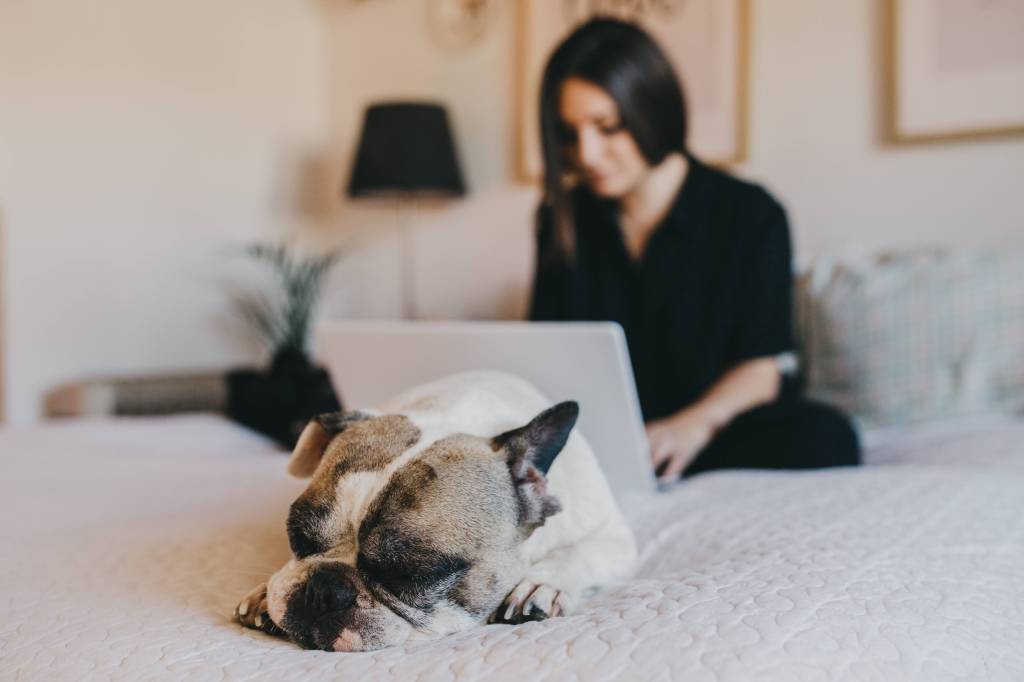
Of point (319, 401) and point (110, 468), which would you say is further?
point (319, 401)

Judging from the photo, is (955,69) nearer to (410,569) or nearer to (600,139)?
(600,139)

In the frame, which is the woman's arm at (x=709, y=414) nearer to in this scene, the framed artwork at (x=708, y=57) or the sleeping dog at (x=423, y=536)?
the sleeping dog at (x=423, y=536)

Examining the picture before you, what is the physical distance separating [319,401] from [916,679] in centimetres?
170


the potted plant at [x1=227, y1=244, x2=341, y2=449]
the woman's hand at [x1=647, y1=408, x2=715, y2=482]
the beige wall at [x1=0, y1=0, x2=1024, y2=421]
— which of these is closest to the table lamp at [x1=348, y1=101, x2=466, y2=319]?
the beige wall at [x1=0, y1=0, x2=1024, y2=421]

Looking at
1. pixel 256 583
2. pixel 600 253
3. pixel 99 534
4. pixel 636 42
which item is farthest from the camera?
pixel 600 253

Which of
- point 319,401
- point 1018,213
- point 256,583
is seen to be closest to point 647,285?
point 319,401

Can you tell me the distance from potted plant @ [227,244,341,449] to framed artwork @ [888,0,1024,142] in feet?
5.12

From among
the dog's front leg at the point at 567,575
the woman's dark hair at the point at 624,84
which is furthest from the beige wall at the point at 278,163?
the dog's front leg at the point at 567,575

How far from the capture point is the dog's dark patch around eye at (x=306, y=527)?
0.72 metres

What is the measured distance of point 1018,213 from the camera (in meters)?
2.07

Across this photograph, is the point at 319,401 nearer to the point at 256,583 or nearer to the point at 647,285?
the point at 647,285

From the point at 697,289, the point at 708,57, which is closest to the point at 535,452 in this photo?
the point at 697,289

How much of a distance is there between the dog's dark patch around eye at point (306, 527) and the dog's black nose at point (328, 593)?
0.14ft

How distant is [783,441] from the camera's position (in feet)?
4.78
